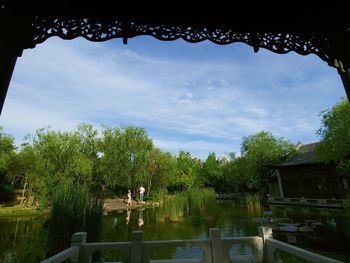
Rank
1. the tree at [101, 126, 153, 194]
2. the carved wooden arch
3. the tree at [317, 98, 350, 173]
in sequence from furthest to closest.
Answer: the tree at [101, 126, 153, 194]
the tree at [317, 98, 350, 173]
the carved wooden arch

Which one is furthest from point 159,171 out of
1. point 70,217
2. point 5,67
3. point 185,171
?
point 5,67

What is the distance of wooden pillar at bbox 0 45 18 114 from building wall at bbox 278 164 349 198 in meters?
20.7

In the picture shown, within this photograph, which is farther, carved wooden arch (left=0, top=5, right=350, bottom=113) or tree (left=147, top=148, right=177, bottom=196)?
tree (left=147, top=148, right=177, bottom=196)

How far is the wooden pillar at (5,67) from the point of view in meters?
1.97

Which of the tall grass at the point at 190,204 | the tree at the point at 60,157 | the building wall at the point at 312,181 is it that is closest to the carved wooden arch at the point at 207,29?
the tall grass at the point at 190,204

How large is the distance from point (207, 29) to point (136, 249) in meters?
3.27

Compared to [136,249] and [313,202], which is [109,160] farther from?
[136,249]

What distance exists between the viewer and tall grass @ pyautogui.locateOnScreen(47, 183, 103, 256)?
5340 mm

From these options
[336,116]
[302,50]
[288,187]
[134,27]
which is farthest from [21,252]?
[288,187]

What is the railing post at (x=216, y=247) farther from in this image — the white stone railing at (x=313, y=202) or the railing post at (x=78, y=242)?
the white stone railing at (x=313, y=202)

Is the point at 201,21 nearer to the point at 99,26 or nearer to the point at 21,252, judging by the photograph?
the point at 99,26

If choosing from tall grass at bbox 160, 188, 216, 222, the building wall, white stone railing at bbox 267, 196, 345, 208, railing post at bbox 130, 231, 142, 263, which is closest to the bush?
tall grass at bbox 160, 188, 216, 222

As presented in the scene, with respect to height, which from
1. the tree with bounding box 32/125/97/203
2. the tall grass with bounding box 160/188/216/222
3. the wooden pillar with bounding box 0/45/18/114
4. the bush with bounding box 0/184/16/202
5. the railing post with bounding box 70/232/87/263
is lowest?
the railing post with bounding box 70/232/87/263

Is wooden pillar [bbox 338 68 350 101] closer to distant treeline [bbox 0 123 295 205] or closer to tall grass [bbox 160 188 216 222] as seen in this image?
tall grass [bbox 160 188 216 222]
